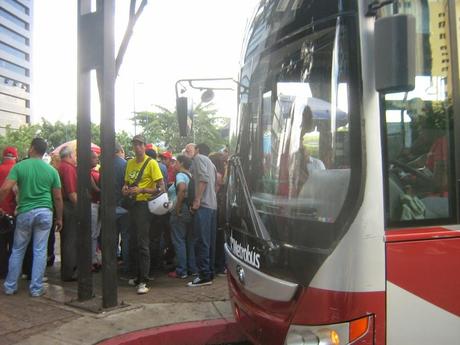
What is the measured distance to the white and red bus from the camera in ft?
8.78

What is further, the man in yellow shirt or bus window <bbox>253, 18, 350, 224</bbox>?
the man in yellow shirt

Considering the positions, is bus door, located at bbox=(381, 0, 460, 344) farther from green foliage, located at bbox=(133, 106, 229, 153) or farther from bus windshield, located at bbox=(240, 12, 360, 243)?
green foliage, located at bbox=(133, 106, 229, 153)

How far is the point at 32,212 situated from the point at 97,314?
142cm

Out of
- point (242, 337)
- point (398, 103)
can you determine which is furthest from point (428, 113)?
point (242, 337)

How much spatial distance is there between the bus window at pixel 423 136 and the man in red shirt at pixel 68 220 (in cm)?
469

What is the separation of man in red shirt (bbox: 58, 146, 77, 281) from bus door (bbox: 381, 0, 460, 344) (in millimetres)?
4698

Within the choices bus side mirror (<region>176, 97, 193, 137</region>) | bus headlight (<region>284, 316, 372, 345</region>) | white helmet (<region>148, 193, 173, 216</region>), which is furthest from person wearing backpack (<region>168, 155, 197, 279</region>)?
bus headlight (<region>284, 316, 372, 345</region>)

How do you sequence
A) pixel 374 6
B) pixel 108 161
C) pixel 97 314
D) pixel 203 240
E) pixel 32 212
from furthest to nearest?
pixel 203 240 < pixel 32 212 < pixel 108 161 < pixel 97 314 < pixel 374 6

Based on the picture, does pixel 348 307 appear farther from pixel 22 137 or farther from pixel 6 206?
pixel 22 137

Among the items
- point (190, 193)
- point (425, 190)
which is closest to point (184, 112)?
point (190, 193)

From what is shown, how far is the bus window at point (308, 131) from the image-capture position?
279 cm

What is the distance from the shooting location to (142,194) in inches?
233

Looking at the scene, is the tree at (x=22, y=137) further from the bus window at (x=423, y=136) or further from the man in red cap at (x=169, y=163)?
the bus window at (x=423, y=136)

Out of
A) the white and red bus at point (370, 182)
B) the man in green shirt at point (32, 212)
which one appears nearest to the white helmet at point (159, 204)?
the man in green shirt at point (32, 212)
